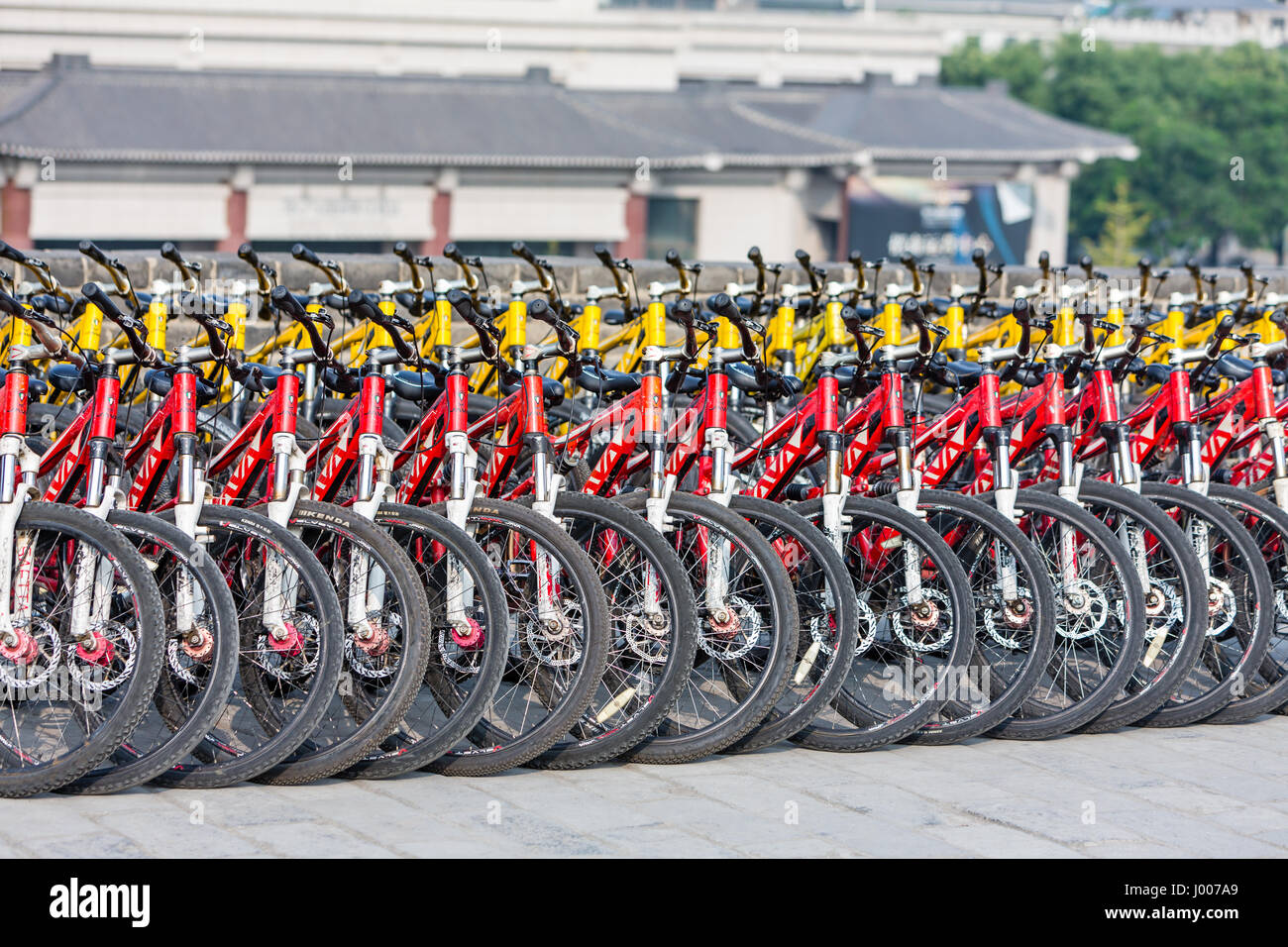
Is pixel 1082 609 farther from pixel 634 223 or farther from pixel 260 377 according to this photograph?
pixel 634 223

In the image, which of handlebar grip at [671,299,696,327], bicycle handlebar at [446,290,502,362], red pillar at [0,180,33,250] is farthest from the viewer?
red pillar at [0,180,33,250]

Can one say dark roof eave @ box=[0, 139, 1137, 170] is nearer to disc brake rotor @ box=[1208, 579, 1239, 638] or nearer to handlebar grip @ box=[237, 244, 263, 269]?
handlebar grip @ box=[237, 244, 263, 269]

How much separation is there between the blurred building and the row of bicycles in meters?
34.2

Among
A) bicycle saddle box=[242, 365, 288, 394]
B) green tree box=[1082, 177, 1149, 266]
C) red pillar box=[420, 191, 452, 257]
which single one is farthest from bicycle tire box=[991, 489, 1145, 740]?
green tree box=[1082, 177, 1149, 266]

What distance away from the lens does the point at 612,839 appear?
4.12 meters

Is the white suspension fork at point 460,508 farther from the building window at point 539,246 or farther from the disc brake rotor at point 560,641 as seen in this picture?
the building window at point 539,246

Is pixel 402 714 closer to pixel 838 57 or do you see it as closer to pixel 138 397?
pixel 138 397

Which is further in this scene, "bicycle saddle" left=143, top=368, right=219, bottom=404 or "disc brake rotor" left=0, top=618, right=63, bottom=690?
"bicycle saddle" left=143, top=368, right=219, bottom=404

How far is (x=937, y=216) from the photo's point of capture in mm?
57781

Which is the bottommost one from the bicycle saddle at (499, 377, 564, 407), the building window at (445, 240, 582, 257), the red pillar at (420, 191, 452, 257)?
the bicycle saddle at (499, 377, 564, 407)

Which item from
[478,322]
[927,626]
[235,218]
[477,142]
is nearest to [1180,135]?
[477,142]

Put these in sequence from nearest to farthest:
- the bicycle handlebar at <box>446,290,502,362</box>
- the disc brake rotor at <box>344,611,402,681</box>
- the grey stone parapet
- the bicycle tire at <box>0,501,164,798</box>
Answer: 1. the bicycle tire at <box>0,501,164,798</box>
2. the disc brake rotor at <box>344,611,402,681</box>
3. the bicycle handlebar at <box>446,290,502,362</box>
4. the grey stone parapet

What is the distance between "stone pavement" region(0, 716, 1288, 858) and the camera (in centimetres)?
404

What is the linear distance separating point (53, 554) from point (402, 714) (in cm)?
87
